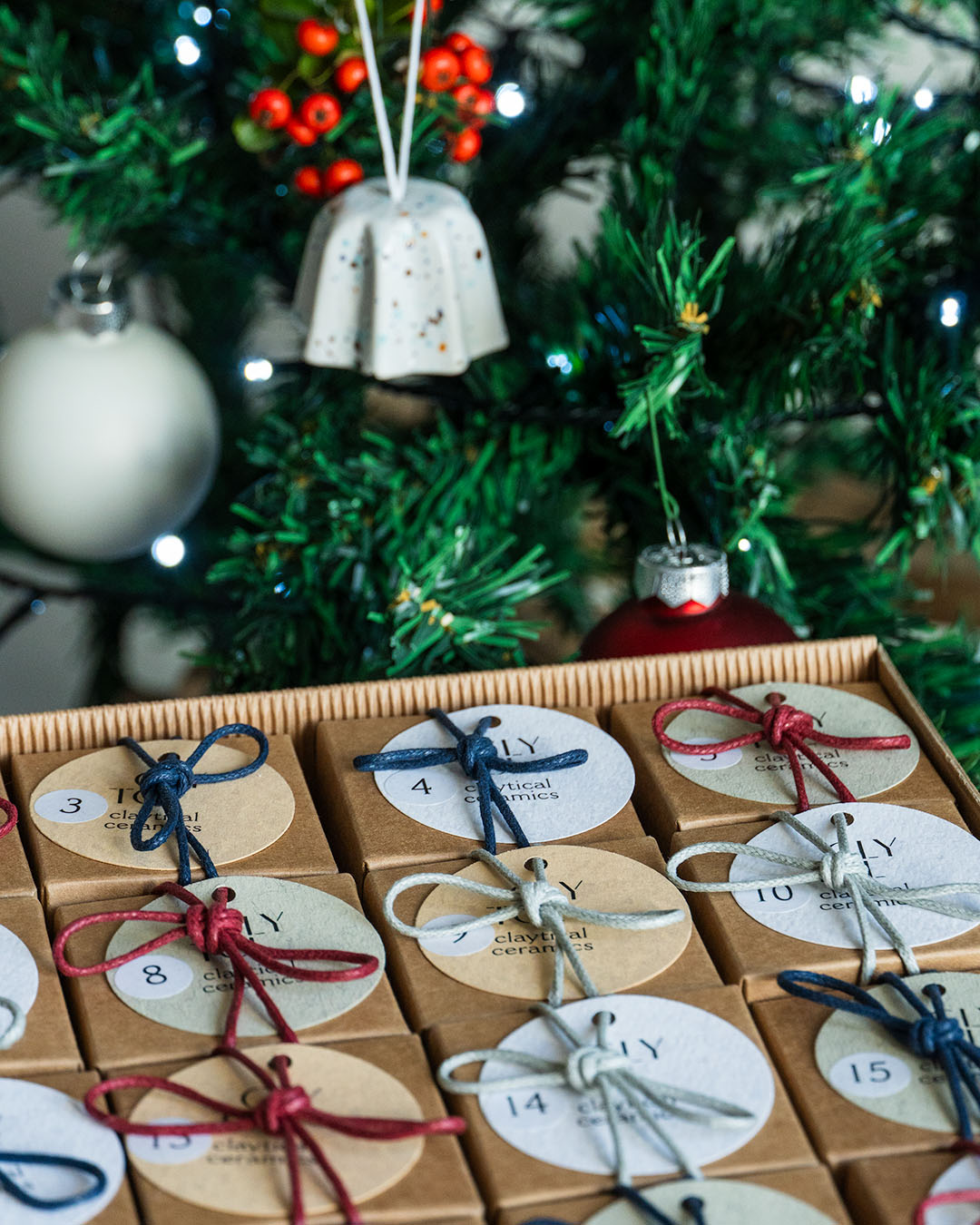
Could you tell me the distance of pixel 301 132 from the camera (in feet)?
2.14

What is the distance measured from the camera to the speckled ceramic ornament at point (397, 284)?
0.64 metres

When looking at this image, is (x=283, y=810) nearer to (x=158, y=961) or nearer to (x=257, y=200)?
(x=158, y=961)

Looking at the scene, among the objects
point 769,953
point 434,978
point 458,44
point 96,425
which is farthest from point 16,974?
point 458,44

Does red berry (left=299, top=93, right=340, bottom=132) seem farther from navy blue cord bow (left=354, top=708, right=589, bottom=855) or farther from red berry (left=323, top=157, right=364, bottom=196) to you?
navy blue cord bow (left=354, top=708, right=589, bottom=855)

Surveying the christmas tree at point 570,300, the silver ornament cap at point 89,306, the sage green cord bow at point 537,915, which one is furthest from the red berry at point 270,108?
the sage green cord bow at point 537,915

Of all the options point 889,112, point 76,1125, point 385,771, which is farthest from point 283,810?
point 889,112

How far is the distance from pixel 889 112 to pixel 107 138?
0.37 m

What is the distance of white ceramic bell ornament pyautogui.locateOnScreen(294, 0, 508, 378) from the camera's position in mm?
637

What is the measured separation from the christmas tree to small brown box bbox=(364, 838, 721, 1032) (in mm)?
162

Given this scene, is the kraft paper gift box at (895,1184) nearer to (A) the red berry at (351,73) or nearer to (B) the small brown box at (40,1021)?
(B) the small brown box at (40,1021)

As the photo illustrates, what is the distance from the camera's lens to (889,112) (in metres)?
0.69

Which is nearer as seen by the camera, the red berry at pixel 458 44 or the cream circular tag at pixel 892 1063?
the cream circular tag at pixel 892 1063

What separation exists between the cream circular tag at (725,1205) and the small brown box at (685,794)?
15 cm

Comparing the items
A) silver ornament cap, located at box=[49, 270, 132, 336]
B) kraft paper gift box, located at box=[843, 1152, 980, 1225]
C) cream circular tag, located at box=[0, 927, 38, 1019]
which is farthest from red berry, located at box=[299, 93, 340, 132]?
kraft paper gift box, located at box=[843, 1152, 980, 1225]
